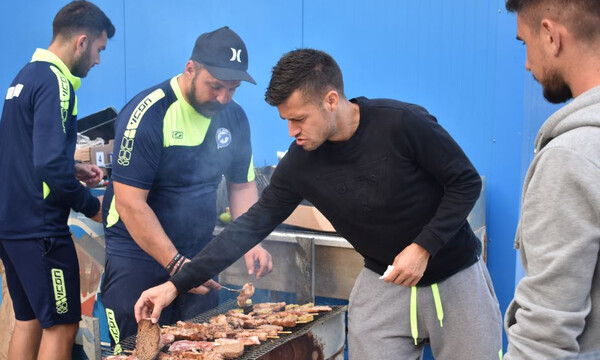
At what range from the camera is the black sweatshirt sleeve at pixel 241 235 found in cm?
309

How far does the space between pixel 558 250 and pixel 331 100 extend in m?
1.50

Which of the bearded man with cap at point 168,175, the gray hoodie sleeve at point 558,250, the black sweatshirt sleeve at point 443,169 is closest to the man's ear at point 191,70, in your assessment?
the bearded man with cap at point 168,175

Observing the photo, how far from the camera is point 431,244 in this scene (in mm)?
2711

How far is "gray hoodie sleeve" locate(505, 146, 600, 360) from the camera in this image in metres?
1.53

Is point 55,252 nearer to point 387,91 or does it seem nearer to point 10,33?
point 387,91

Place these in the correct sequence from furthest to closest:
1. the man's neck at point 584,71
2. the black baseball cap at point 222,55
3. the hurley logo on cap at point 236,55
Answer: the hurley logo on cap at point 236,55, the black baseball cap at point 222,55, the man's neck at point 584,71

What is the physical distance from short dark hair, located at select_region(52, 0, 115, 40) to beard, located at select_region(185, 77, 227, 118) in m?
1.03

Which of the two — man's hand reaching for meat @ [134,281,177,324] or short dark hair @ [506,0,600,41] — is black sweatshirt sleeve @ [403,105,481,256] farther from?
man's hand reaching for meat @ [134,281,177,324]

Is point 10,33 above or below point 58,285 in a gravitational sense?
above

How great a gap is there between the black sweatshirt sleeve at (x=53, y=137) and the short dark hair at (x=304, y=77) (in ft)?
6.12

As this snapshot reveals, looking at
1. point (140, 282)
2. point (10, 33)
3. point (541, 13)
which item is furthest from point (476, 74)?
point (10, 33)

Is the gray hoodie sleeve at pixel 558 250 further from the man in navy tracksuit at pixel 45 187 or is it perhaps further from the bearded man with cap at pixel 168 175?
the man in navy tracksuit at pixel 45 187

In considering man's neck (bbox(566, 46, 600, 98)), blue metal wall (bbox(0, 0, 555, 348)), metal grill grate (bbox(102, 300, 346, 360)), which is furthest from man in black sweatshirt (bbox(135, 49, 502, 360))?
blue metal wall (bbox(0, 0, 555, 348))

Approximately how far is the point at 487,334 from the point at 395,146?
1.00 m
